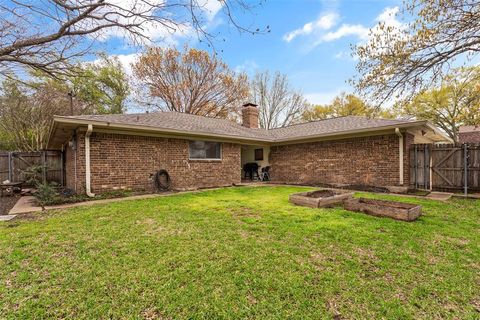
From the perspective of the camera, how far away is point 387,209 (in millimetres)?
4797

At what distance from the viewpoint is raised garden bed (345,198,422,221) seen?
4.54 metres

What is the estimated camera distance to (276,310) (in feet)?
6.58

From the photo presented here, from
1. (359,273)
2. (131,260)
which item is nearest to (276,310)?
(359,273)

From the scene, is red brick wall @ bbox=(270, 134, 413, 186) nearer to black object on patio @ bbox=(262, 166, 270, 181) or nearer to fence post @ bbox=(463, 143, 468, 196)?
black object on patio @ bbox=(262, 166, 270, 181)

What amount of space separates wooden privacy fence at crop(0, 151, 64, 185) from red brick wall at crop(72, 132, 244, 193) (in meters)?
3.13

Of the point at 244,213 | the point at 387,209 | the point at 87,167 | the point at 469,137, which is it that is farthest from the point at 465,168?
the point at 469,137

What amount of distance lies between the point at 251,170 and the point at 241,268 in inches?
436

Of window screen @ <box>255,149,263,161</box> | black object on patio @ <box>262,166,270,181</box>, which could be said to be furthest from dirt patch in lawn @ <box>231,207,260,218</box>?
window screen @ <box>255,149,263,161</box>

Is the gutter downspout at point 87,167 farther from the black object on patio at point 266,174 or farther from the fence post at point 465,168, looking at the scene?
the fence post at point 465,168

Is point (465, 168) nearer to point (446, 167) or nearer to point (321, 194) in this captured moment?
point (446, 167)

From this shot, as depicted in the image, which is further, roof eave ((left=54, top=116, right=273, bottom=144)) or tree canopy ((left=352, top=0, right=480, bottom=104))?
roof eave ((left=54, top=116, right=273, bottom=144))

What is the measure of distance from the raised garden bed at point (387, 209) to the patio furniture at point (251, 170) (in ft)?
26.6

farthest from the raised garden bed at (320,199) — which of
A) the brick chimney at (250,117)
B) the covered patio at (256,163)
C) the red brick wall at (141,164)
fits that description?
the brick chimney at (250,117)

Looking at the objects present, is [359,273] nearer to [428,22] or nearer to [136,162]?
[428,22]
